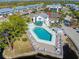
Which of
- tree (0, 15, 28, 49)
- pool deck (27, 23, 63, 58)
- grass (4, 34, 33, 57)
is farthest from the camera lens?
tree (0, 15, 28, 49)

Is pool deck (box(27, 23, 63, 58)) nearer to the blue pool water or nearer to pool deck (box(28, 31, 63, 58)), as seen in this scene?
pool deck (box(28, 31, 63, 58))

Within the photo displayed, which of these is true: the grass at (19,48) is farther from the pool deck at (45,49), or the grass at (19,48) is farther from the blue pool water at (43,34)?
the blue pool water at (43,34)

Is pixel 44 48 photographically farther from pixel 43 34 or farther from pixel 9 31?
pixel 43 34

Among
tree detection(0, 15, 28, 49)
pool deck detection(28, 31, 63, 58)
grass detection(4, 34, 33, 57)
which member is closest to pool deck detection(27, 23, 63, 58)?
pool deck detection(28, 31, 63, 58)

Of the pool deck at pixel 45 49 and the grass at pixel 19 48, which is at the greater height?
the pool deck at pixel 45 49

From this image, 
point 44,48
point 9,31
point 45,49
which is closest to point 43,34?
point 9,31

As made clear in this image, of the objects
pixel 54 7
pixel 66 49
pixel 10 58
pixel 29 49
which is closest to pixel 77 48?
pixel 66 49

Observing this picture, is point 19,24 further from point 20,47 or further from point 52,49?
point 52,49

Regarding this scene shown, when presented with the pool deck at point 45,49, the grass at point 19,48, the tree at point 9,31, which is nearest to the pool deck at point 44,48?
the pool deck at point 45,49
